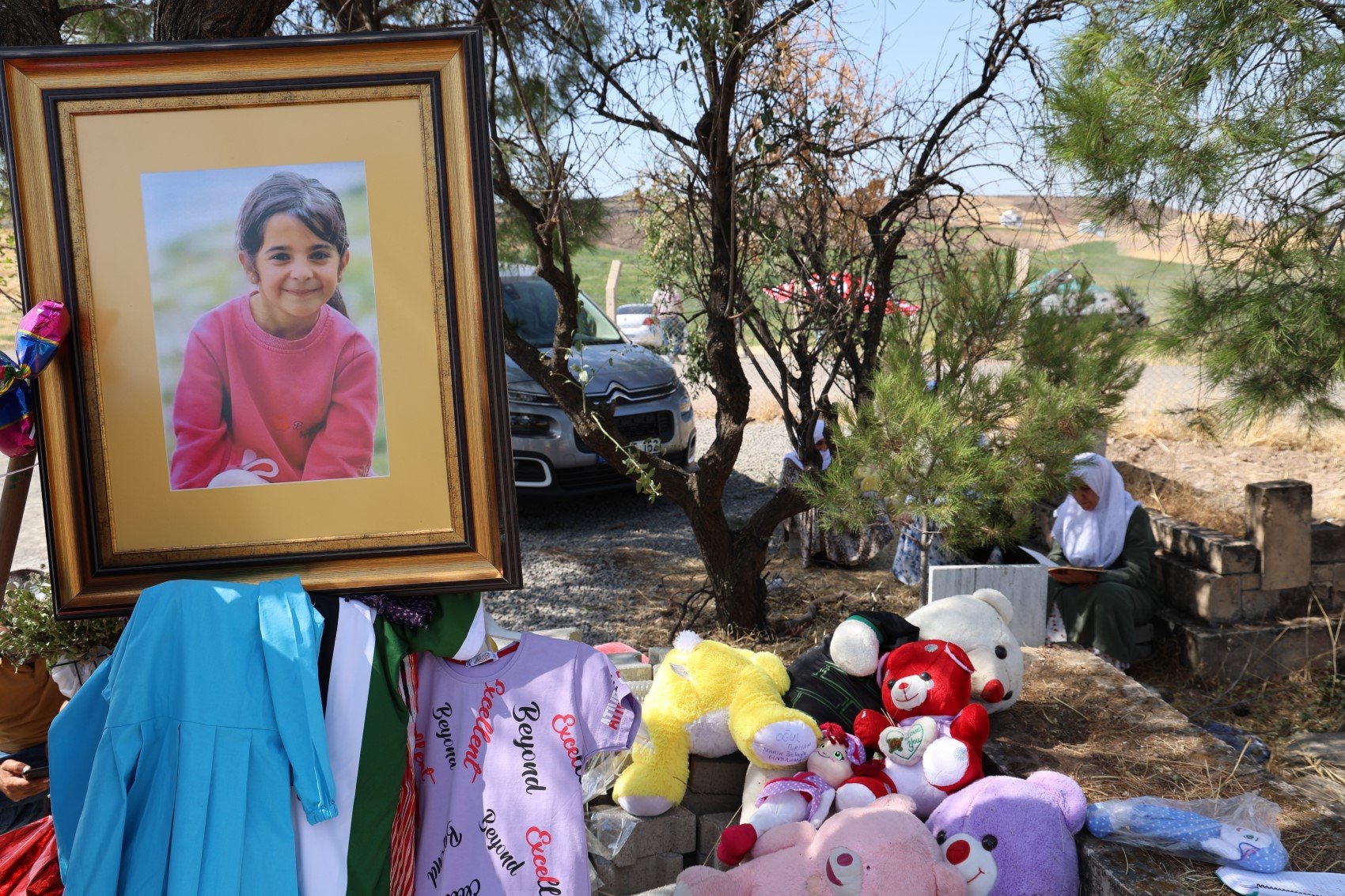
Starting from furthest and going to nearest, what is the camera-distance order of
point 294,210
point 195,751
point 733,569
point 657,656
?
point 733,569, point 657,656, point 294,210, point 195,751

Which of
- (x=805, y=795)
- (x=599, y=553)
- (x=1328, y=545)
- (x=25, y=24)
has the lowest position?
(x=599, y=553)

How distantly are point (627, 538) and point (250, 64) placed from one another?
5.69 metres

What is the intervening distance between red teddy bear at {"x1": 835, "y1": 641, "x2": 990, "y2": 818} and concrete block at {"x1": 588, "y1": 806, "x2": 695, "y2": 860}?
0.53 meters

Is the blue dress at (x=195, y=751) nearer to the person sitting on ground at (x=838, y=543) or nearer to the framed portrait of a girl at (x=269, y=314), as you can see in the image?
the framed portrait of a girl at (x=269, y=314)

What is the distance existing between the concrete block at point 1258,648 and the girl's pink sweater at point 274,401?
4454mm

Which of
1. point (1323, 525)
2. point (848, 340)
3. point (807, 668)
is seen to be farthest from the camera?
point (1323, 525)

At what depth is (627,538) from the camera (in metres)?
7.33

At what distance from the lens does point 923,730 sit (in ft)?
9.39

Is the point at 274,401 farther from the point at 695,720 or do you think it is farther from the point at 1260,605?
the point at 1260,605

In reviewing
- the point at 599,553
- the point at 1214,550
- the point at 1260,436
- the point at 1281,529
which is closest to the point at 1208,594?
the point at 1214,550

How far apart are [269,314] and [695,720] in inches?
69.5

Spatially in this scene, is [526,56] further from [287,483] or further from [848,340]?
[287,483]

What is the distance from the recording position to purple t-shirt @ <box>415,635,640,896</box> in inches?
82.2

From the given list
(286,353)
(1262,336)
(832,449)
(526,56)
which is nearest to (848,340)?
(832,449)
